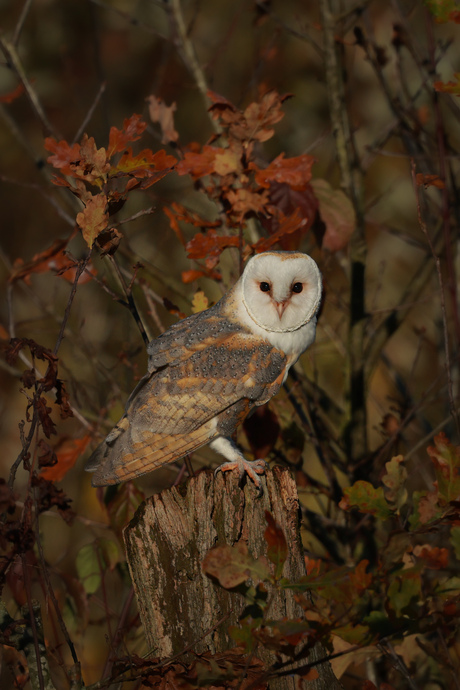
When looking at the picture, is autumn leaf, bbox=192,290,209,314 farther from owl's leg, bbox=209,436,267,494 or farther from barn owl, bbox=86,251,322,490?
owl's leg, bbox=209,436,267,494

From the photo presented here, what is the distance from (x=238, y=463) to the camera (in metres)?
2.37

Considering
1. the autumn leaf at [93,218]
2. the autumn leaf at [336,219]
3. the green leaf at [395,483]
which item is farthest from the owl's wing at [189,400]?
the green leaf at [395,483]

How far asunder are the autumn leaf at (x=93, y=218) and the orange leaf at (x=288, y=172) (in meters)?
0.80

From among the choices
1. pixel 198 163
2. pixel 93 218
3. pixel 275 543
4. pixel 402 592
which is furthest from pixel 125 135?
pixel 402 592

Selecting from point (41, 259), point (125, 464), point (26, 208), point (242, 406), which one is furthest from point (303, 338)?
point (26, 208)

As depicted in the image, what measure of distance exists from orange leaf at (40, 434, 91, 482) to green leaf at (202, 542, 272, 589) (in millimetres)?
1498

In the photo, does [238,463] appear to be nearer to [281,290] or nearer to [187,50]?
[281,290]

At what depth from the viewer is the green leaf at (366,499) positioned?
1.65 meters

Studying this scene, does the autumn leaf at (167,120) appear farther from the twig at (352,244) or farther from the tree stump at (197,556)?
the tree stump at (197,556)

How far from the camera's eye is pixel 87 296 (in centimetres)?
557

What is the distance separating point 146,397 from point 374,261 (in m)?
3.68

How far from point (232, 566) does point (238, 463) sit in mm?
906

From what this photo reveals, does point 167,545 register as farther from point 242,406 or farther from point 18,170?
point 18,170

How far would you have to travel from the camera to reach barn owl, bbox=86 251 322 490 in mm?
2447
